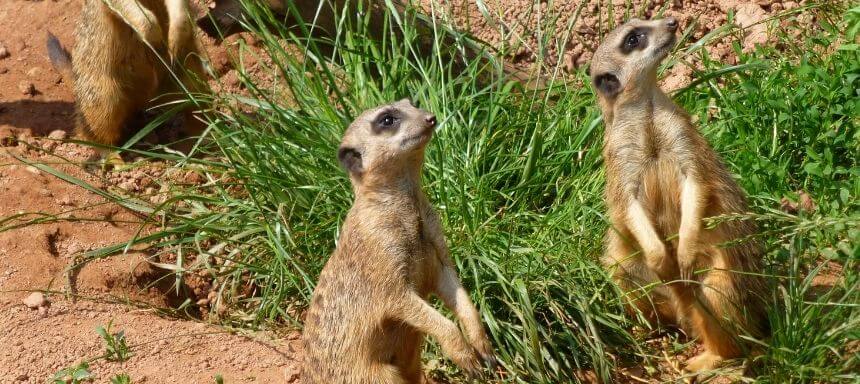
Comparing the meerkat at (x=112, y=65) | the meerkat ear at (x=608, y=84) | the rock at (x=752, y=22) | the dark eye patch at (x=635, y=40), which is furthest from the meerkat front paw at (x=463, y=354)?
the rock at (x=752, y=22)

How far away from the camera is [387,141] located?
10.4 ft

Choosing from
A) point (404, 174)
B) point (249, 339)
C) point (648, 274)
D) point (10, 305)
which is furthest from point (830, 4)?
point (10, 305)

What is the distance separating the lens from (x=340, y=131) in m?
4.29

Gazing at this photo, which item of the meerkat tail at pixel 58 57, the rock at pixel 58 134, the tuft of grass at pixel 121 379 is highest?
the meerkat tail at pixel 58 57

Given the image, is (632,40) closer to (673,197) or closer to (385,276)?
(673,197)

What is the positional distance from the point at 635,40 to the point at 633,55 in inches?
2.0

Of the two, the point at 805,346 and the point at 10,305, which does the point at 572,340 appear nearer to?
the point at 805,346

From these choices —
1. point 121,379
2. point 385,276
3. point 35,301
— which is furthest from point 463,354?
point 35,301

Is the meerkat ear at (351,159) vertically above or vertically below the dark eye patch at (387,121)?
below

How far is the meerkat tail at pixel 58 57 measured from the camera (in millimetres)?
5277

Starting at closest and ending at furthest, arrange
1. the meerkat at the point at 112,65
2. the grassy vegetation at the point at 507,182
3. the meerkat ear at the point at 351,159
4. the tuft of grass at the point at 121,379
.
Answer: the meerkat ear at the point at 351,159
the tuft of grass at the point at 121,379
the grassy vegetation at the point at 507,182
the meerkat at the point at 112,65

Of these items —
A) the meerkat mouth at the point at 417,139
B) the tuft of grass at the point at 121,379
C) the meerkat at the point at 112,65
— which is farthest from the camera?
the meerkat at the point at 112,65

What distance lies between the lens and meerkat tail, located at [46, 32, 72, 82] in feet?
17.3

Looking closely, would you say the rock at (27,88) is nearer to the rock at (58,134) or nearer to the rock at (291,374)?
the rock at (58,134)
